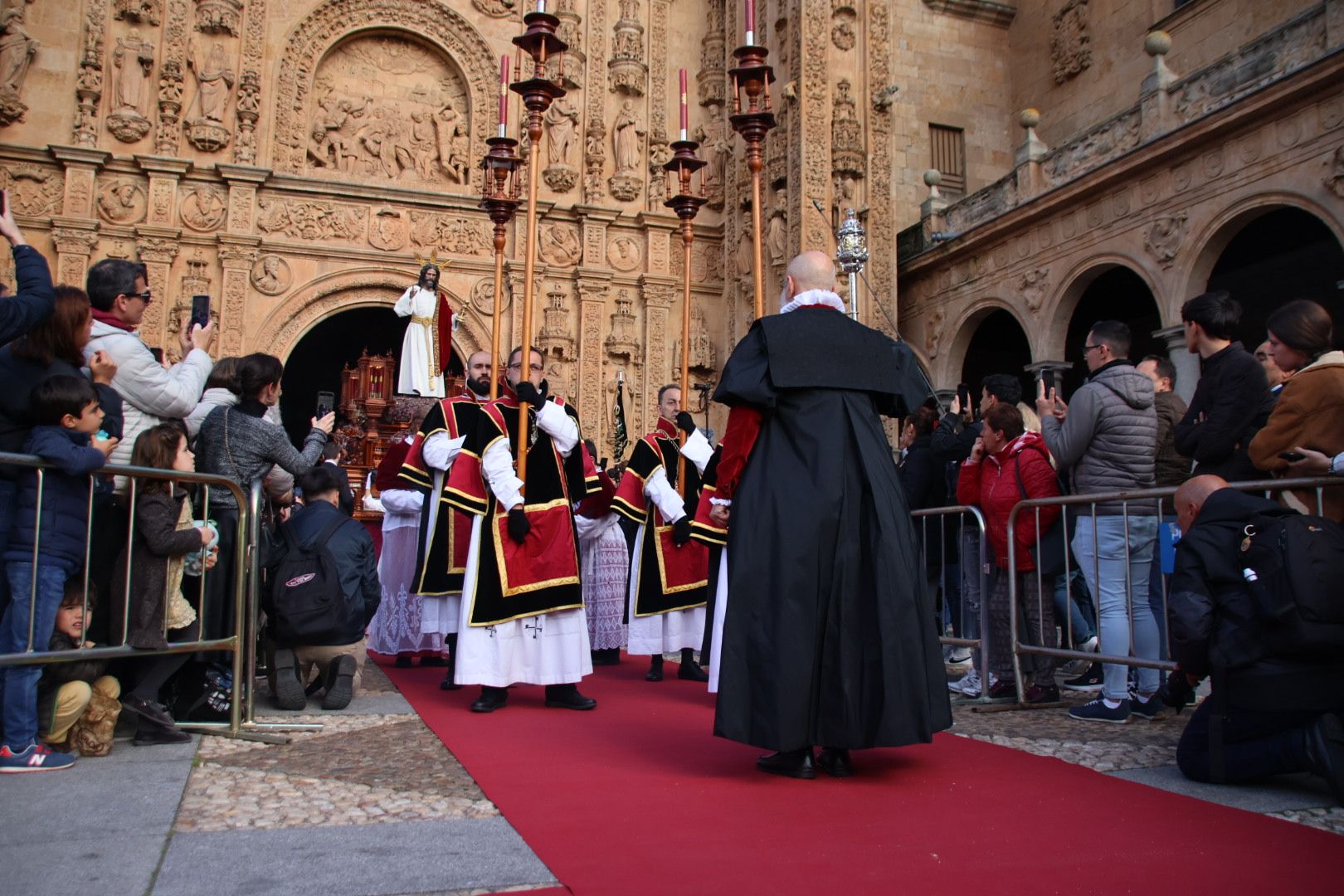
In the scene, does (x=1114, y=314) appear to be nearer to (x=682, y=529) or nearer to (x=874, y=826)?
(x=682, y=529)

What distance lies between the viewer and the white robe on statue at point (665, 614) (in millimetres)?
6930

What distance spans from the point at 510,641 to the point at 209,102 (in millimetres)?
13074

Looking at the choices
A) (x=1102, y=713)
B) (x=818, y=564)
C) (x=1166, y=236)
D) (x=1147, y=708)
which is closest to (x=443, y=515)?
(x=818, y=564)

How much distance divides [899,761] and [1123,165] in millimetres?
10345

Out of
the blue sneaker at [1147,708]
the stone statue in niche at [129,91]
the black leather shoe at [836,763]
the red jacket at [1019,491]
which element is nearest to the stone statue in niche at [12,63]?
the stone statue in niche at [129,91]

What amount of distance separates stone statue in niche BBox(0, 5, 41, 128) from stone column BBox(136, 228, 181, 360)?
2248 mm

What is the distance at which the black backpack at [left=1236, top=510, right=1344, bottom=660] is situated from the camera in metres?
3.55

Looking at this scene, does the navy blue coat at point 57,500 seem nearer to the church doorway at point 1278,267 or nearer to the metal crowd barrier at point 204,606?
the metal crowd barrier at point 204,606

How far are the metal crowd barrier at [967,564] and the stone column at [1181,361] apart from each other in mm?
5500

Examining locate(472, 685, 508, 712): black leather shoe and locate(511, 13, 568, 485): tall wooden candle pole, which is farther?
locate(511, 13, 568, 485): tall wooden candle pole

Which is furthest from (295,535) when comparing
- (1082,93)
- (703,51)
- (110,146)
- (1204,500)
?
(1082,93)

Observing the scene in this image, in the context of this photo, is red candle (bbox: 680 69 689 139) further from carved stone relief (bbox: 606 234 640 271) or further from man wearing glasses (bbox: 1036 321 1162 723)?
carved stone relief (bbox: 606 234 640 271)

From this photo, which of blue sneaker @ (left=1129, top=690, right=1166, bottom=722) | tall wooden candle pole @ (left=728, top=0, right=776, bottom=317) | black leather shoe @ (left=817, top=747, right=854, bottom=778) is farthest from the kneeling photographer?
tall wooden candle pole @ (left=728, top=0, right=776, bottom=317)

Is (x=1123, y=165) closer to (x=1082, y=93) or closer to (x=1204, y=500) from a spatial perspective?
(x=1082, y=93)
